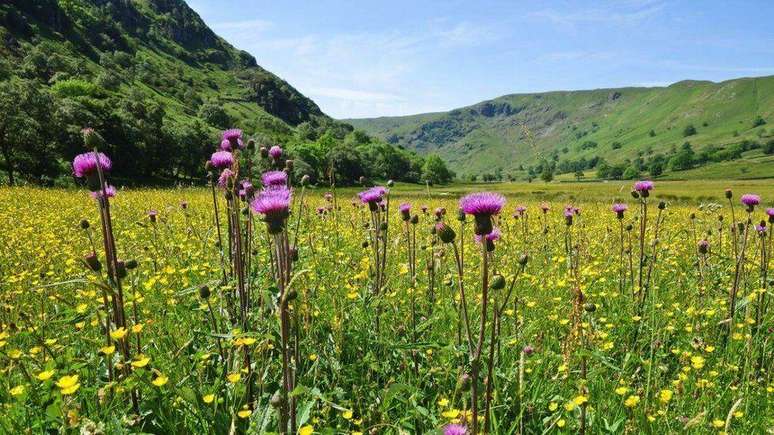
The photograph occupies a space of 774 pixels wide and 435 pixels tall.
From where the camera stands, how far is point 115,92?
100188 millimetres

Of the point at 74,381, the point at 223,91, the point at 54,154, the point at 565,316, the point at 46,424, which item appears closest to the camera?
the point at 74,381

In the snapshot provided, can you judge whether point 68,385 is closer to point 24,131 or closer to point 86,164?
point 86,164

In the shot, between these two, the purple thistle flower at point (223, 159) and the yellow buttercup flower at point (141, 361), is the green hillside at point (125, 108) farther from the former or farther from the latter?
the yellow buttercup flower at point (141, 361)

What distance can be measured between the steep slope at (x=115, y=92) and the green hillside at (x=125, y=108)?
0.16 meters

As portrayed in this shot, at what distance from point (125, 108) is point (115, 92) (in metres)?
54.5

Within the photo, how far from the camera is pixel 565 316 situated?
4637mm

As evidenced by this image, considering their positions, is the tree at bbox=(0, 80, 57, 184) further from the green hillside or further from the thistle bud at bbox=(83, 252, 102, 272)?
the thistle bud at bbox=(83, 252, 102, 272)

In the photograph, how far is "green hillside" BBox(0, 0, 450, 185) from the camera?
37.4 m

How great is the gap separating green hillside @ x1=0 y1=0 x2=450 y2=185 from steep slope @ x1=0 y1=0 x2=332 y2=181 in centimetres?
16

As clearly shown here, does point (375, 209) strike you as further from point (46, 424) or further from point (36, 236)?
point (36, 236)

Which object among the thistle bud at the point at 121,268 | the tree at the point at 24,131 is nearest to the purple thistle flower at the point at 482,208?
the thistle bud at the point at 121,268

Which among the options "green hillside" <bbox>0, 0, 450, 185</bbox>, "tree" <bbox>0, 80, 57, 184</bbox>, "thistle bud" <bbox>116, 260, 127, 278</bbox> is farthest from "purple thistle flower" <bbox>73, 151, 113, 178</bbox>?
"tree" <bbox>0, 80, 57, 184</bbox>

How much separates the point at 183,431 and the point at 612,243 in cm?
737

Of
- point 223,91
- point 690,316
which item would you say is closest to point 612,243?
point 690,316
